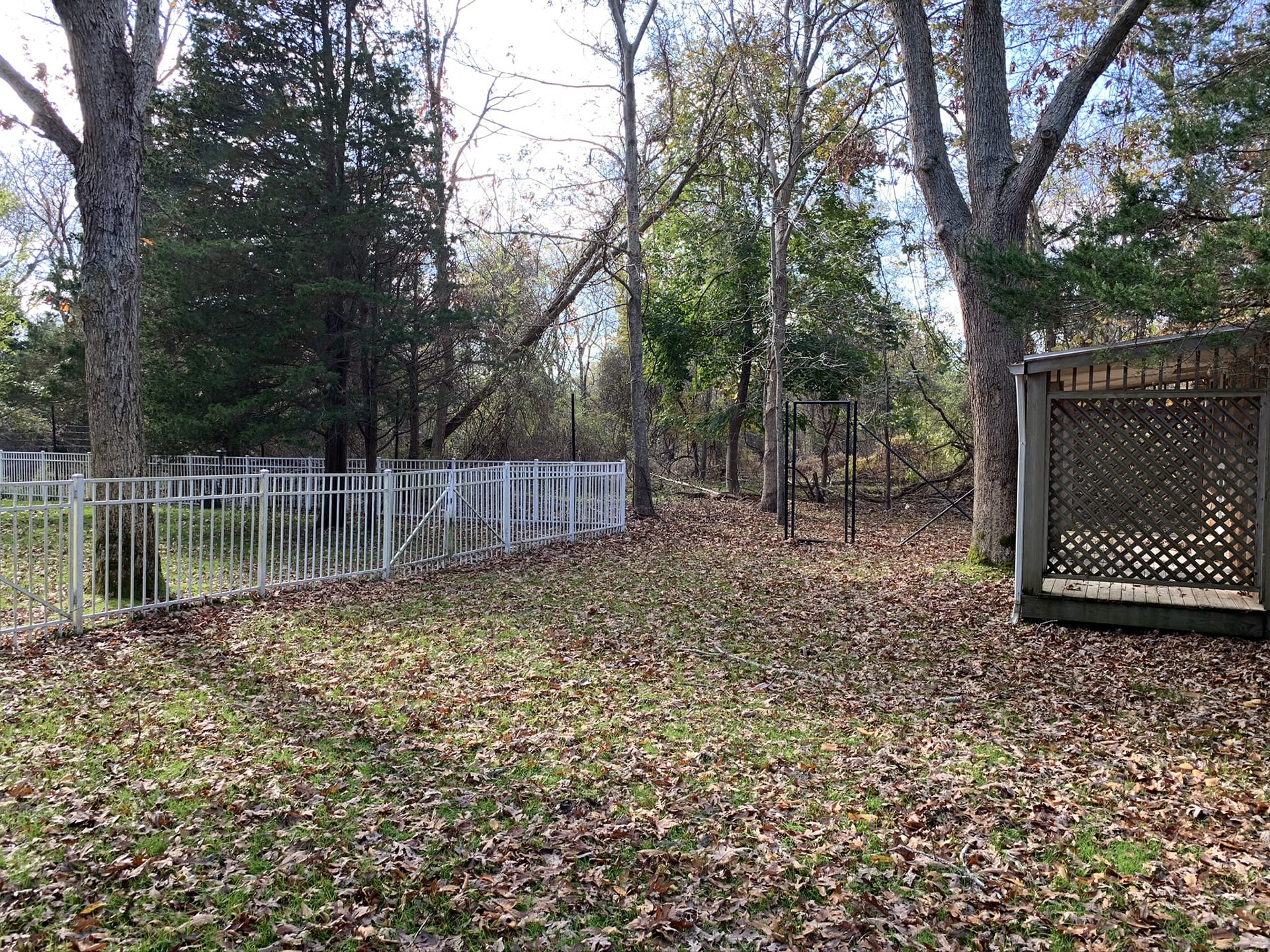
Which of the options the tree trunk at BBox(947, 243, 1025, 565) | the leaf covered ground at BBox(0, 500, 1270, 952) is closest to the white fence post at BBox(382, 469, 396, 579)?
the leaf covered ground at BBox(0, 500, 1270, 952)

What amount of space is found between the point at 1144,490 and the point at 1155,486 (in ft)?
0.29

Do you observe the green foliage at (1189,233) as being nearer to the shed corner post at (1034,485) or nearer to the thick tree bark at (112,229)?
the shed corner post at (1034,485)

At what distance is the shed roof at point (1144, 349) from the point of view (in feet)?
17.4

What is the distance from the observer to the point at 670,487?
2231cm

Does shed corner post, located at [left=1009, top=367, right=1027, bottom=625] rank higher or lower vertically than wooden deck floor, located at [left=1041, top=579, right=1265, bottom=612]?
higher

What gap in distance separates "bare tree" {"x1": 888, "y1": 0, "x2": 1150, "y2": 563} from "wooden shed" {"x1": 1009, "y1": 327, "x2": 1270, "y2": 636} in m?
1.77

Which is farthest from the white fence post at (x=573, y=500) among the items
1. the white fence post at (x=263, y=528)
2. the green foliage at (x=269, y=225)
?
the white fence post at (x=263, y=528)

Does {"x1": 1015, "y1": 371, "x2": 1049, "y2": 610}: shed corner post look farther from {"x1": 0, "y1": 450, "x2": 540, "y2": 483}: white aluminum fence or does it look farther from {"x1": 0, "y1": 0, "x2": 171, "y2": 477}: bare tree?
{"x1": 0, "y1": 450, "x2": 540, "y2": 483}: white aluminum fence

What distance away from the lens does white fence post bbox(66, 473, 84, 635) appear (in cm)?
598

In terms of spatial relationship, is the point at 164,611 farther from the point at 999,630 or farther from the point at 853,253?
the point at 853,253

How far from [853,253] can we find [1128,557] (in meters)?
12.2

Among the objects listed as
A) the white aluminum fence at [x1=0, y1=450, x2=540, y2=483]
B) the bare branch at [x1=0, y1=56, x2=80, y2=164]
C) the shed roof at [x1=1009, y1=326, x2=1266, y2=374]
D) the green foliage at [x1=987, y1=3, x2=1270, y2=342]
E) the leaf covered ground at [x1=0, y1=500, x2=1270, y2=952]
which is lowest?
the leaf covered ground at [x1=0, y1=500, x2=1270, y2=952]

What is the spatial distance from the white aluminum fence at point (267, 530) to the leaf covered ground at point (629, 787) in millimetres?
677

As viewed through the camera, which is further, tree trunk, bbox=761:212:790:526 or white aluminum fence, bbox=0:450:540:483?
white aluminum fence, bbox=0:450:540:483
